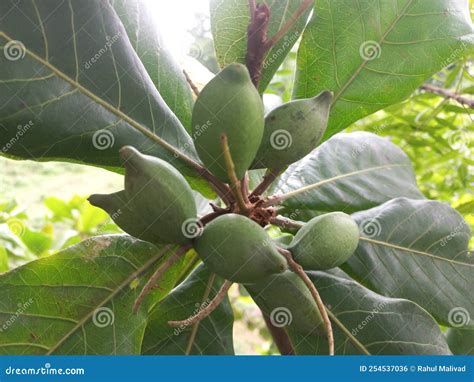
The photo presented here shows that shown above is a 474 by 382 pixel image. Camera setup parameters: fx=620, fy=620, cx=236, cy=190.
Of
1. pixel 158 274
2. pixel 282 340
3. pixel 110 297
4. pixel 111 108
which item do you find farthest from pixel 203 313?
pixel 282 340

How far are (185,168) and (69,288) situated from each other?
0.33 meters

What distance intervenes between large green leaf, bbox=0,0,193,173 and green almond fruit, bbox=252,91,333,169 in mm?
235

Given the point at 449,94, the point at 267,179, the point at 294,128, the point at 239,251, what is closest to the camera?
the point at 239,251

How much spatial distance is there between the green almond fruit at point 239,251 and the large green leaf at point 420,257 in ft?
1.60

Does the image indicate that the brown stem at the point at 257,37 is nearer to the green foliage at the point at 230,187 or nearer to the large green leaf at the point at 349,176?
the green foliage at the point at 230,187

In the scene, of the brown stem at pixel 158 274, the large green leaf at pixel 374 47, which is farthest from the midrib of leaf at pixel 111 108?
the large green leaf at pixel 374 47

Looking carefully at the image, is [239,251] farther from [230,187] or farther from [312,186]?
[312,186]

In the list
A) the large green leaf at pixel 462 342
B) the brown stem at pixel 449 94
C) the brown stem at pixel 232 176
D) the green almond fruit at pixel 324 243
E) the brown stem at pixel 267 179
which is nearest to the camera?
the brown stem at pixel 232 176

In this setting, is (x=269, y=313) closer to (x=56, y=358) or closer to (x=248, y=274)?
(x=248, y=274)

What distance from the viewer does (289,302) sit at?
1.12 m

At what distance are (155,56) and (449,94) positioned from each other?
1.19 m

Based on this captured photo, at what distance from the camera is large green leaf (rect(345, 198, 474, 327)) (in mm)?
1407

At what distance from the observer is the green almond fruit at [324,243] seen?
1.03 metres

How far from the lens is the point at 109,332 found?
1206 millimetres
